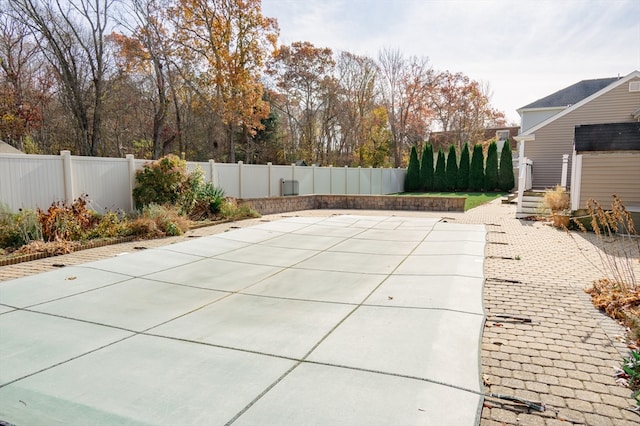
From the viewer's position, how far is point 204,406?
2340mm

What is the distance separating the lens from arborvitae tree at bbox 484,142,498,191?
84.1 ft

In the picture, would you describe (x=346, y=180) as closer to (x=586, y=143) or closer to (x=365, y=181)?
(x=365, y=181)

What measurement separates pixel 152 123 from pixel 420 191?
2007 centimetres

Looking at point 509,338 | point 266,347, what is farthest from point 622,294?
point 266,347

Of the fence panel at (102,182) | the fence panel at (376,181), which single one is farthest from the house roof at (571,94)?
the fence panel at (102,182)

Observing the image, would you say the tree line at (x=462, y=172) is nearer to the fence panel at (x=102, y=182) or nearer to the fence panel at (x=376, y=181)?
the fence panel at (x=376, y=181)

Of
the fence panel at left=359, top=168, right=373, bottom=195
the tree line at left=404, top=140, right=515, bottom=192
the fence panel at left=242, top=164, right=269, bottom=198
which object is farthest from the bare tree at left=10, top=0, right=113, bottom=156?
the tree line at left=404, top=140, right=515, bottom=192

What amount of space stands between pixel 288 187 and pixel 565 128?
12405 mm

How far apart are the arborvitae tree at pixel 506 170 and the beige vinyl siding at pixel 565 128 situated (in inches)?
321

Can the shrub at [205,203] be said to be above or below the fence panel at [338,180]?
below

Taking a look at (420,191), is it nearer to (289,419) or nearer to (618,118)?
(618,118)

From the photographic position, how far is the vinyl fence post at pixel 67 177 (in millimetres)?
8766

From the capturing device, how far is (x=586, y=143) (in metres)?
9.90

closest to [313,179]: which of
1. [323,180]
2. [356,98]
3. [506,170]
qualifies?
[323,180]
